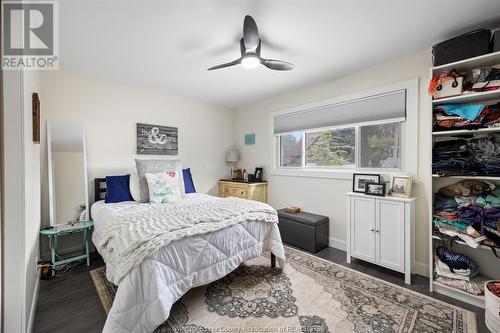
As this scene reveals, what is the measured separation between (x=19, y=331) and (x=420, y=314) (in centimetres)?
278

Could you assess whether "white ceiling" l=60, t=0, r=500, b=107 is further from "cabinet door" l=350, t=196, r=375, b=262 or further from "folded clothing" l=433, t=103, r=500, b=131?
"cabinet door" l=350, t=196, r=375, b=262

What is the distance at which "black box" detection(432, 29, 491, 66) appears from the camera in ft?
5.87

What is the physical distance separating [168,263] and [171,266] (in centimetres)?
4

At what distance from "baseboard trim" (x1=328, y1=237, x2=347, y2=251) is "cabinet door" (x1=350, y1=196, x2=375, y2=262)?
1.29 ft

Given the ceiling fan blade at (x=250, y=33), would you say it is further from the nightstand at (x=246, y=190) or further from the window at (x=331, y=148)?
the nightstand at (x=246, y=190)

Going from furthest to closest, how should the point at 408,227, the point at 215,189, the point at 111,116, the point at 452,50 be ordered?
1. the point at 215,189
2. the point at 111,116
3. the point at 408,227
4. the point at 452,50

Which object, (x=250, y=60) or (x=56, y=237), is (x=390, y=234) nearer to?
(x=250, y=60)

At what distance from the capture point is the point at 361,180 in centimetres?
271

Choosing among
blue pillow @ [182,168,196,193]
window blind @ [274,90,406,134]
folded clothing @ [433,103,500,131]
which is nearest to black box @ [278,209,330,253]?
window blind @ [274,90,406,134]

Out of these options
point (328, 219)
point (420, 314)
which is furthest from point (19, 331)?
point (328, 219)

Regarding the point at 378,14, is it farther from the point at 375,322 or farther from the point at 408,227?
the point at 375,322

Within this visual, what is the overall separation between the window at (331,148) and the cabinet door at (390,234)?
2.81ft

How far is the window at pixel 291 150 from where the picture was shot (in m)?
3.66

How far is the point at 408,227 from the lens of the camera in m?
2.18
